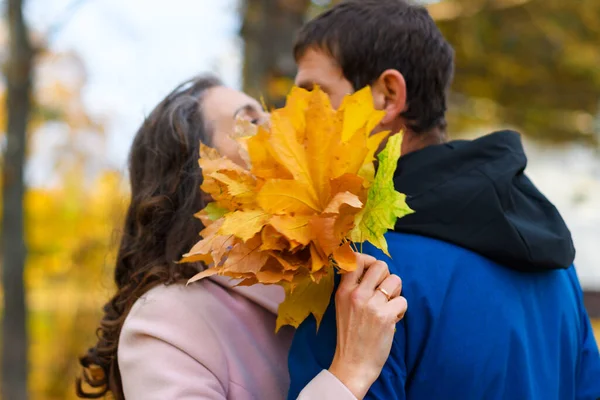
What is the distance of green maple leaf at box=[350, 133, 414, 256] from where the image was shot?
1.41 m

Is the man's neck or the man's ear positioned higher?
the man's ear

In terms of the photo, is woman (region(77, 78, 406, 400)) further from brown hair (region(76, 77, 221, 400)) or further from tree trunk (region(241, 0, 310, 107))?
tree trunk (region(241, 0, 310, 107))

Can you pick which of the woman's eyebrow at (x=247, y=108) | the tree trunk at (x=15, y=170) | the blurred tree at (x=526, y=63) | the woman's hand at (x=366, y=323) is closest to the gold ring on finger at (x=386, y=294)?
the woman's hand at (x=366, y=323)

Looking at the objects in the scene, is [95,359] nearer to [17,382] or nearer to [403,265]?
[403,265]

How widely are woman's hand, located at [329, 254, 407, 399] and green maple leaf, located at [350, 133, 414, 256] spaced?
0.12 metres

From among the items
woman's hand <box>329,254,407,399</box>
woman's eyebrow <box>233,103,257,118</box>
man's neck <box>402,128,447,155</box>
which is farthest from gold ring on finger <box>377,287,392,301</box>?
woman's eyebrow <box>233,103,257,118</box>

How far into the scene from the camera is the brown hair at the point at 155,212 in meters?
2.15

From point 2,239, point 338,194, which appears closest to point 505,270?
point 338,194

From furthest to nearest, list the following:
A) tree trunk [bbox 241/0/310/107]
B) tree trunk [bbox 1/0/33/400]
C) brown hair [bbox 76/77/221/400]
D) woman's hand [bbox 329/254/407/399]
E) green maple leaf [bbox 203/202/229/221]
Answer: tree trunk [bbox 1/0/33/400], tree trunk [bbox 241/0/310/107], brown hair [bbox 76/77/221/400], green maple leaf [bbox 203/202/229/221], woman's hand [bbox 329/254/407/399]

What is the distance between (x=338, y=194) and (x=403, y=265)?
0.33 m

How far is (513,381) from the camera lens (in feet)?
5.21

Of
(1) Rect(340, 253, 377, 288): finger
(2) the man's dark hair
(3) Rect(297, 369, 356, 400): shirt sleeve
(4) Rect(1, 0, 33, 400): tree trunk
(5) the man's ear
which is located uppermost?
(2) the man's dark hair

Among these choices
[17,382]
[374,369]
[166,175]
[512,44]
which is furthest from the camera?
[17,382]

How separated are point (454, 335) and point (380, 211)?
0.37m
